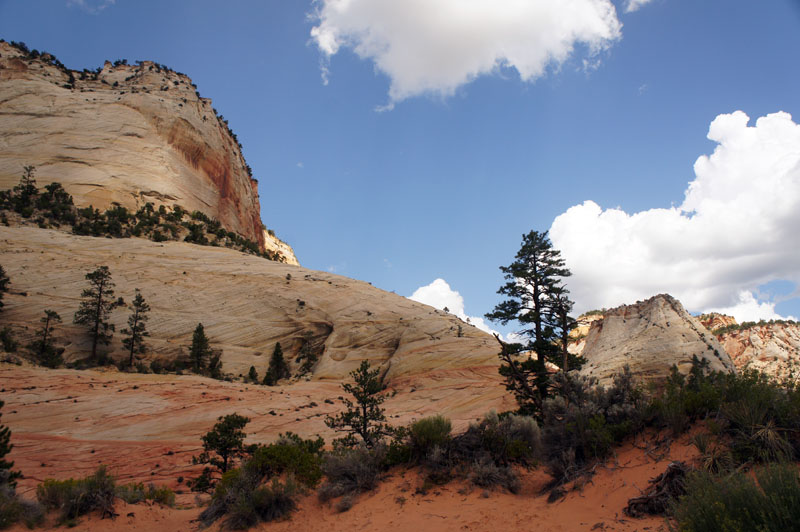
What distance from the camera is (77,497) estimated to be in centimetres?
946

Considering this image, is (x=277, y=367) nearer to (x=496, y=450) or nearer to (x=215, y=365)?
(x=215, y=365)

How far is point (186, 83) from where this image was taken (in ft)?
276

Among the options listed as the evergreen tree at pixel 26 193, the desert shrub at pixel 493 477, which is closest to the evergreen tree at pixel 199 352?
the desert shrub at pixel 493 477

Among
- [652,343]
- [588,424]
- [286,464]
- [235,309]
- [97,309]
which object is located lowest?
[286,464]

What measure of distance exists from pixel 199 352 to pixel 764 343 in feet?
182

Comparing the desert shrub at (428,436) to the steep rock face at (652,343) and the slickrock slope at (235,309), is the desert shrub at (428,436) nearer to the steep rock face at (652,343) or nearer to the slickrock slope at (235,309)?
the steep rock face at (652,343)

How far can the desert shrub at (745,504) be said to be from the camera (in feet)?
12.5

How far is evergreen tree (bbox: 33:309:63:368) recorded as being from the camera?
93.7ft

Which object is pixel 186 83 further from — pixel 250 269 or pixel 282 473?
pixel 282 473

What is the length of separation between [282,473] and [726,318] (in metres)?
Answer: 69.4

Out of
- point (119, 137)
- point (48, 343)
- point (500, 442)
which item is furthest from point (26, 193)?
point (500, 442)

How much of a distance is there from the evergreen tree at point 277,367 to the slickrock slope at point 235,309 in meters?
0.99

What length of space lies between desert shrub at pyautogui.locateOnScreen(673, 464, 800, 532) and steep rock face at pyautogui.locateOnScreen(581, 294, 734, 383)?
1715cm

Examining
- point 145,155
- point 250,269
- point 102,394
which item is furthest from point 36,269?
point 145,155
